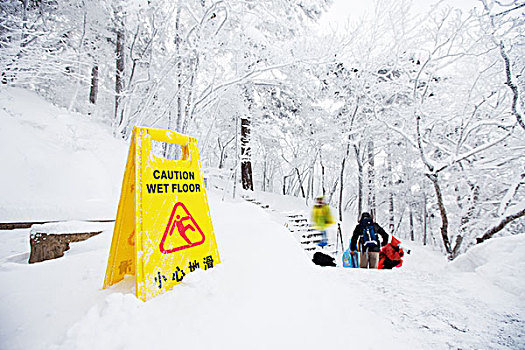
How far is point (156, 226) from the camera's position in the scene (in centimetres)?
168

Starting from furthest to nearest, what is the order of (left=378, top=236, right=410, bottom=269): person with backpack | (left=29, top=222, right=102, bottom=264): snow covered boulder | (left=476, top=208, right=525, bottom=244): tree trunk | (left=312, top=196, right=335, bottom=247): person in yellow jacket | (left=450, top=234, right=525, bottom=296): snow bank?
(left=312, top=196, right=335, bottom=247): person in yellow jacket < (left=378, top=236, right=410, bottom=269): person with backpack < (left=476, top=208, right=525, bottom=244): tree trunk < (left=29, top=222, right=102, bottom=264): snow covered boulder < (left=450, top=234, right=525, bottom=296): snow bank

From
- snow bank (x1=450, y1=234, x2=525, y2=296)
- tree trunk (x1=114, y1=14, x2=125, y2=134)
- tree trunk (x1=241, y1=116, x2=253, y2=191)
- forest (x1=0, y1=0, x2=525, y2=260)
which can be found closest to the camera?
snow bank (x1=450, y1=234, x2=525, y2=296)

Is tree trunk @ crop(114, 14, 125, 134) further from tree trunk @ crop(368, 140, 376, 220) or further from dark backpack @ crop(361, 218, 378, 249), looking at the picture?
tree trunk @ crop(368, 140, 376, 220)

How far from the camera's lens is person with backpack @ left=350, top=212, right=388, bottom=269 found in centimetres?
499

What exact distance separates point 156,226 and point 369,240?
15.4 ft

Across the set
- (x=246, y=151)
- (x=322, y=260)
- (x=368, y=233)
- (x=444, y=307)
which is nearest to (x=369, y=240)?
(x=368, y=233)

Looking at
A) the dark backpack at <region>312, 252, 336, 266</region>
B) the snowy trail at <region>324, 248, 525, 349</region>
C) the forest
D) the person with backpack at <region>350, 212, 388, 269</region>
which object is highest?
the forest

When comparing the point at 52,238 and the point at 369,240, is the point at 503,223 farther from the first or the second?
the point at 52,238

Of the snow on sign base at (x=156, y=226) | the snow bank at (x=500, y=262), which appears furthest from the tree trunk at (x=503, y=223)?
the snow on sign base at (x=156, y=226)

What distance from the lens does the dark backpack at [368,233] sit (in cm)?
501

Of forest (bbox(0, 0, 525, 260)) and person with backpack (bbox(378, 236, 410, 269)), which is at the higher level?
forest (bbox(0, 0, 525, 260))

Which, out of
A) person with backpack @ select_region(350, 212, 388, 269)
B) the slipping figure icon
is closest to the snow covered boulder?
the slipping figure icon

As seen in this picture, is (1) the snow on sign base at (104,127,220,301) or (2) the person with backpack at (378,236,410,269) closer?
(1) the snow on sign base at (104,127,220,301)

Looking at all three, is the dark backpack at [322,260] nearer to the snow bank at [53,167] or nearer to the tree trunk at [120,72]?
the snow bank at [53,167]
